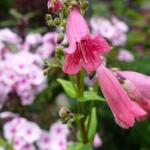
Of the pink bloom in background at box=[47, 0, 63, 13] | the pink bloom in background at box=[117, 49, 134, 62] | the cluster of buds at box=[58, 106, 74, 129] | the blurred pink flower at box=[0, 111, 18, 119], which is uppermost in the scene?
the pink bloom in background at box=[47, 0, 63, 13]

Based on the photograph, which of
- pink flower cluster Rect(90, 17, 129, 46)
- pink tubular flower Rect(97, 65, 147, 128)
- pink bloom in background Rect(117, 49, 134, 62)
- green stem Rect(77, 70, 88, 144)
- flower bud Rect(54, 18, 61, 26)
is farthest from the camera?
pink bloom in background Rect(117, 49, 134, 62)

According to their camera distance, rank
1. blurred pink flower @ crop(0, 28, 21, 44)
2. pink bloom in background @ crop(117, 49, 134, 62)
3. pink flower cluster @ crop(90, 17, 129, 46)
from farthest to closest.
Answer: pink bloom in background @ crop(117, 49, 134, 62)
pink flower cluster @ crop(90, 17, 129, 46)
blurred pink flower @ crop(0, 28, 21, 44)

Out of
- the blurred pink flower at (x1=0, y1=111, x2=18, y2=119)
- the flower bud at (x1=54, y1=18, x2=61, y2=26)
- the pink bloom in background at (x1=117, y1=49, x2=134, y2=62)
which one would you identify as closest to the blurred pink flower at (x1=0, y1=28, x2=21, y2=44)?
the blurred pink flower at (x1=0, y1=111, x2=18, y2=119)

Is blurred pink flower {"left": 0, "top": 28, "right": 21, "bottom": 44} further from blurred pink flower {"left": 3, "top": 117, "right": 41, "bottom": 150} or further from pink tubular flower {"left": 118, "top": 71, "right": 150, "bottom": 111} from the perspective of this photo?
pink tubular flower {"left": 118, "top": 71, "right": 150, "bottom": 111}

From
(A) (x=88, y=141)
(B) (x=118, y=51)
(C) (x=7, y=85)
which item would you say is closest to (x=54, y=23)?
(A) (x=88, y=141)

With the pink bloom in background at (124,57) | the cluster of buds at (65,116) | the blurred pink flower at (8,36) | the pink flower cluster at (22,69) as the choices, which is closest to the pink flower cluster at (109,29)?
the pink bloom in background at (124,57)

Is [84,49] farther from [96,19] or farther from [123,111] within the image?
[96,19]
